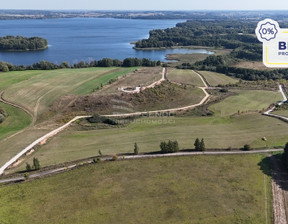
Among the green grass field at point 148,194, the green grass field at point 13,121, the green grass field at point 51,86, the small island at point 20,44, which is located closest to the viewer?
the green grass field at point 148,194

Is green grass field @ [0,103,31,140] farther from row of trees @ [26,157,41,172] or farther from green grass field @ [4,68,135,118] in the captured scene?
row of trees @ [26,157,41,172]

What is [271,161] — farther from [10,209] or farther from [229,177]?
[10,209]

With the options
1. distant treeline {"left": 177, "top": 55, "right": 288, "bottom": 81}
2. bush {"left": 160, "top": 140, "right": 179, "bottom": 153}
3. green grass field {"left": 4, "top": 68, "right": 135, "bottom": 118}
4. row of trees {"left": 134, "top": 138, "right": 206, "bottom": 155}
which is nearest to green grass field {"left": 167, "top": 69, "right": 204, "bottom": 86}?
distant treeline {"left": 177, "top": 55, "right": 288, "bottom": 81}

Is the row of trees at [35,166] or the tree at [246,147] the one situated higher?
the row of trees at [35,166]

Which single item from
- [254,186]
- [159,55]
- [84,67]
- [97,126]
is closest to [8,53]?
[84,67]

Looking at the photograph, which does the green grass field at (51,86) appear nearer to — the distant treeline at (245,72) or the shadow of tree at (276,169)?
the distant treeline at (245,72)

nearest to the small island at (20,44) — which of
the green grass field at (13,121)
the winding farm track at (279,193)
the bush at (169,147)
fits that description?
the green grass field at (13,121)

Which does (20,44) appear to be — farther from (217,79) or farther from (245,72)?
(245,72)

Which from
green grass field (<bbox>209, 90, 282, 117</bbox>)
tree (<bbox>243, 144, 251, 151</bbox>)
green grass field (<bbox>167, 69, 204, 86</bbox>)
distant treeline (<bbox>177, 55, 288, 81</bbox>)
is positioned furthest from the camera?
distant treeline (<bbox>177, 55, 288, 81</bbox>)
